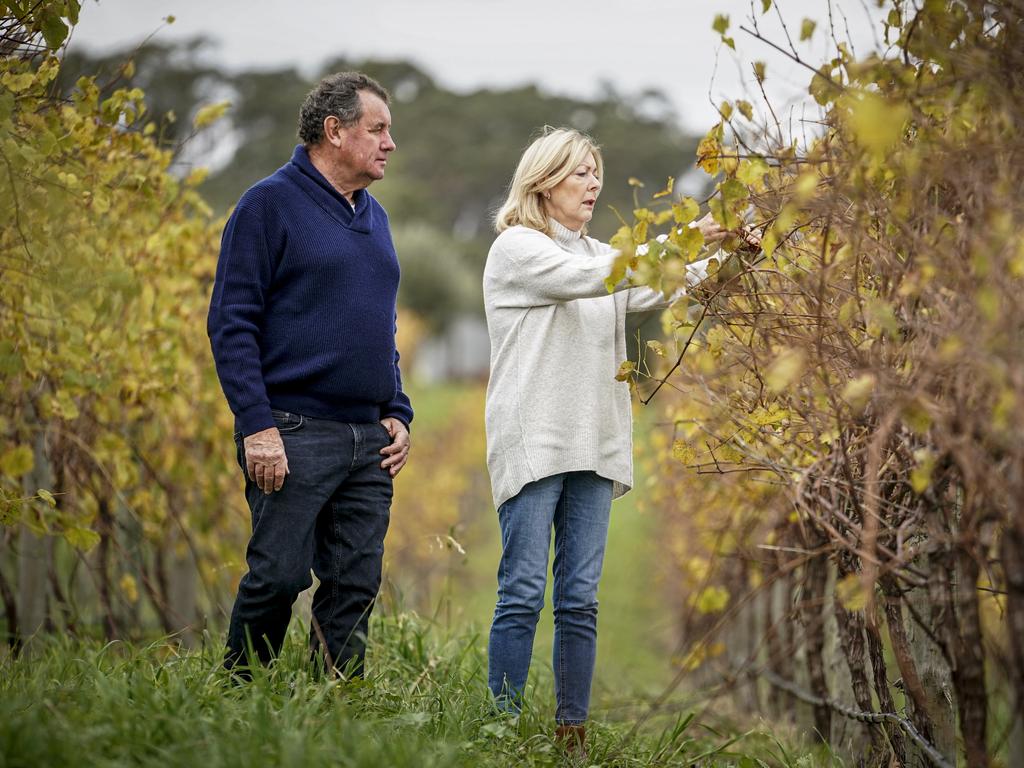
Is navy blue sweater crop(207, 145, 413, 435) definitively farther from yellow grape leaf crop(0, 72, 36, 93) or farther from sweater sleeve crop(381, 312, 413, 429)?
yellow grape leaf crop(0, 72, 36, 93)

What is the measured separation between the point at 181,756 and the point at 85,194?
203cm

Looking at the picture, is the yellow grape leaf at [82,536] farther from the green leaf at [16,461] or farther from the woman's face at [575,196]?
the woman's face at [575,196]

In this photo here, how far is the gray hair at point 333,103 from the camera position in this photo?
→ 2.87 meters

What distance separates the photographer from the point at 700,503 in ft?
15.0

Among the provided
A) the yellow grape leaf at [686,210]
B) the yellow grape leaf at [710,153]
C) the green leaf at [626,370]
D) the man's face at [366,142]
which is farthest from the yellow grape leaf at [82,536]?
the yellow grape leaf at [710,153]

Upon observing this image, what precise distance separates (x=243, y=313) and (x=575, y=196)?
1.05m

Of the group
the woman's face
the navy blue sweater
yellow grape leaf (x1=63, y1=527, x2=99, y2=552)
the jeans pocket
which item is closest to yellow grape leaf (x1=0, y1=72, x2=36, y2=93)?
the navy blue sweater

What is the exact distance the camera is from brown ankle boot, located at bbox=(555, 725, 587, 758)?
102 inches

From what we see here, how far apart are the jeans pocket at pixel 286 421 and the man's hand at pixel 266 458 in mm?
70

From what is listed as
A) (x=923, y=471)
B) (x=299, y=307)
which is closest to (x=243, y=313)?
(x=299, y=307)

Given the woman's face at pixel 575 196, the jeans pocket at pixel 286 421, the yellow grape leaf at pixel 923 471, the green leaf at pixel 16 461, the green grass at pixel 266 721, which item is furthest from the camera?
the green leaf at pixel 16 461

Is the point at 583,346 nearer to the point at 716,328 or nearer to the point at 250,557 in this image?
the point at 716,328

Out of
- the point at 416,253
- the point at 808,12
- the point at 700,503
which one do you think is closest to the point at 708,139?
the point at 808,12

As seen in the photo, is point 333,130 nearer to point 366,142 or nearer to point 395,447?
point 366,142
